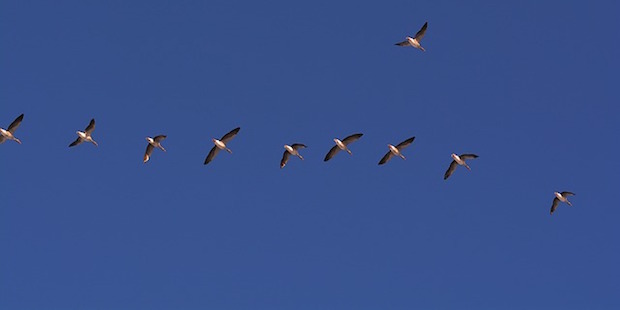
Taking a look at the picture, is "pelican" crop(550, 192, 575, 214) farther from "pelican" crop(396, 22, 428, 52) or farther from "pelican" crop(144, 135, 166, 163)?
"pelican" crop(144, 135, 166, 163)

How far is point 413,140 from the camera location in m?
83.9

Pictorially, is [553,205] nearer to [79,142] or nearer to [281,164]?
[281,164]

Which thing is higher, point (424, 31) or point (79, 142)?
point (424, 31)

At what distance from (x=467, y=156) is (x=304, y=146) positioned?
13610 millimetres

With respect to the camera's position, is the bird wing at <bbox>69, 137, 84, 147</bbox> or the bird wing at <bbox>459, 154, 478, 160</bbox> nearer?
→ the bird wing at <bbox>69, 137, 84, 147</bbox>

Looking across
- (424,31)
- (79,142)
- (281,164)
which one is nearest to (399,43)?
(424,31)

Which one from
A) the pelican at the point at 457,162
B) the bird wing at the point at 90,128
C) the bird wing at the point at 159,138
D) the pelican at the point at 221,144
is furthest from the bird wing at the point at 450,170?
the bird wing at the point at 90,128

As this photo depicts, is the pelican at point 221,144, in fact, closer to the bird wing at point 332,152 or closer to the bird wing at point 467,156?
the bird wing at point 332,152

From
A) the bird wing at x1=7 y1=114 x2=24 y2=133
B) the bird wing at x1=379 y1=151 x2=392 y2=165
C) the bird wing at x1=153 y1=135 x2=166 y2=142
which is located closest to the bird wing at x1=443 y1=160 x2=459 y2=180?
the bird wing at x1=379 y1=151 x2=392 y2=165

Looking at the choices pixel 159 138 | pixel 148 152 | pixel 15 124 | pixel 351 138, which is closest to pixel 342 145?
pixel 351 138

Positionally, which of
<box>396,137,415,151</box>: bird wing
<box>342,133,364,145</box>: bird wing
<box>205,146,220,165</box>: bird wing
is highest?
<box>396,137,415,151</box>: bird wing

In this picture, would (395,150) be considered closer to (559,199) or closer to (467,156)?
(467,156)

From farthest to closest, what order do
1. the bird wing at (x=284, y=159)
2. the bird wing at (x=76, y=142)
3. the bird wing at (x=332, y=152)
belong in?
the bird wing at (x=284, y=159), the bird wing at (x=76, y=142), the bird wing at (x=332, y=152)

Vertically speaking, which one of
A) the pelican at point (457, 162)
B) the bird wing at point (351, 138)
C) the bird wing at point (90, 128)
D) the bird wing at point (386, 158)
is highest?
the pelican at point (457, 162)
